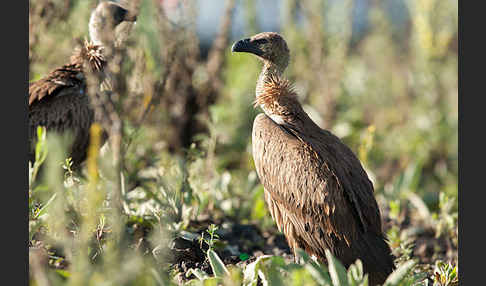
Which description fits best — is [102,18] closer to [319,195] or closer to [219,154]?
[319,195]

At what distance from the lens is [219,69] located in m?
6.84

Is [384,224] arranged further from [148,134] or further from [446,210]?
[148,134]

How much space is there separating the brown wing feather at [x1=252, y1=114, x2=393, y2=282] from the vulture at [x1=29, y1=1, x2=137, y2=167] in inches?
60.2

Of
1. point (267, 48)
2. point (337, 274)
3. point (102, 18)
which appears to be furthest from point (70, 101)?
point (337, 274)

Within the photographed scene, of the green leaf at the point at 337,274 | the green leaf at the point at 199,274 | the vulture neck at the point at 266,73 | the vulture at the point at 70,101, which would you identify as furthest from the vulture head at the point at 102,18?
the green leaf at the point at 337,274

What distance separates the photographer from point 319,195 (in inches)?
134

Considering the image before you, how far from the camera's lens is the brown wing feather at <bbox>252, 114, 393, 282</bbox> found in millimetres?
3408

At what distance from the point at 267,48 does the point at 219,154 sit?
304cm

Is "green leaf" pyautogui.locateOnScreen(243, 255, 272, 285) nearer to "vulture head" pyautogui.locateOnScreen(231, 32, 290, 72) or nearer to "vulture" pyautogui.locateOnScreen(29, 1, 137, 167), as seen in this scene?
"vulture head" pyautogui.locateOnScreen(231, 32, 290, 72)

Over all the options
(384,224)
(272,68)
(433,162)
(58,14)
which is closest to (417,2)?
(433,162)

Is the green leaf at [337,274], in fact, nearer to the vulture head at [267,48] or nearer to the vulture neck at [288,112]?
the vulture neck at [288,112]

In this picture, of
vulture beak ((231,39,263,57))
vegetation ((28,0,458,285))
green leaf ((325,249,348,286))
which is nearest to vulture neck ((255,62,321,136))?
vulture beak ((231,39,263,57))

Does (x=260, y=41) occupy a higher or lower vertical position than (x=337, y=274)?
higher

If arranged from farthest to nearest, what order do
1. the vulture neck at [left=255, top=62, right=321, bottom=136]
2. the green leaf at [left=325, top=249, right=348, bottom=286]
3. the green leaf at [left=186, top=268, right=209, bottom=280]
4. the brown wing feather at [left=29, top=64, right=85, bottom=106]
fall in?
1. the brown wing feather at [left=29, top=64, right=85, bottom=106]
2. the vulture neck at [left=255, top=62, right=321, bottom=136]
3. the green leaf at [left=186, top=268, right=209, bottom=280]
4. the green leaf at [left=325, top=249, right=348, bottom=286]
